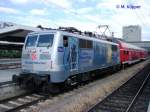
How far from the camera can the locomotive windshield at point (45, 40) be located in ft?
43.8

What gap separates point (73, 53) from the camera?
1473cm

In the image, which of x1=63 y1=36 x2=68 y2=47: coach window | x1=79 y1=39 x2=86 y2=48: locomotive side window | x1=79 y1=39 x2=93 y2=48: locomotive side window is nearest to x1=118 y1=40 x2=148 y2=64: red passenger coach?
x1=79 y1=39 x2=93 y2=48: locomotive side window

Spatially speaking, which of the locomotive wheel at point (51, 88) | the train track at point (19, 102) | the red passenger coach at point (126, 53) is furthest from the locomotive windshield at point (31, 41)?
the red passenger coach at point (126, 53)

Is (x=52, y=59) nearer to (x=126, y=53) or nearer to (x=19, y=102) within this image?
(x=19, y=102)

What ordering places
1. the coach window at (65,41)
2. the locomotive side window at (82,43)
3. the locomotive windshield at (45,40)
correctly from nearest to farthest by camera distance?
the locomotive windshield at (45,40) → the coach window at (65,41) → the locomotive side window at (82,43)

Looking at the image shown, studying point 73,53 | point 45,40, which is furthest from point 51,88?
point 73,53

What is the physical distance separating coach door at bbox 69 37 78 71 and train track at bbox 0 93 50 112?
2.20 meters

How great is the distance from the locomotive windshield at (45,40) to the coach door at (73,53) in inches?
48.7

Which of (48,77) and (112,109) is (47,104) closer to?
(48,77)

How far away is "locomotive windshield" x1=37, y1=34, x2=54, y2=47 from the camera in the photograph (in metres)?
13.4

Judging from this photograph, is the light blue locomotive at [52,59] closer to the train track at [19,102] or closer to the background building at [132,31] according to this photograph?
the train track at [19,102]

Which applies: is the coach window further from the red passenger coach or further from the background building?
the background building

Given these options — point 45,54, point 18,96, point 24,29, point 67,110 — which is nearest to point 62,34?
point 45,54

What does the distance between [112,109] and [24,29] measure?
13231mm
